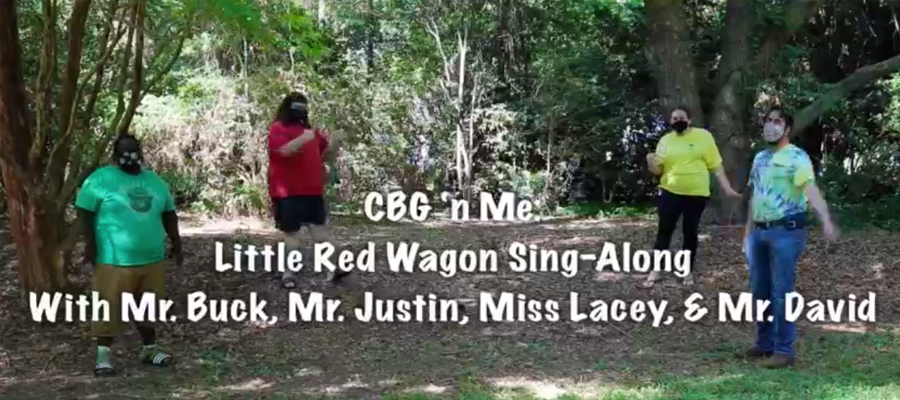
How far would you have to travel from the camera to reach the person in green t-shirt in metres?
5.19

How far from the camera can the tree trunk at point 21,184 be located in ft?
20.4

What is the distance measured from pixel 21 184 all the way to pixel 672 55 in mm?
6911

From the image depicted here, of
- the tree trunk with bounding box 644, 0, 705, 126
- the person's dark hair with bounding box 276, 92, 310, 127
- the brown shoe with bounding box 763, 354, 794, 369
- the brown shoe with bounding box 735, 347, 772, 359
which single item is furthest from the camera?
the tree trunk with bounding box 644, 0, 705, 126

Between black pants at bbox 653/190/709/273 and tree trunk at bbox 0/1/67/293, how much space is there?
4540mm

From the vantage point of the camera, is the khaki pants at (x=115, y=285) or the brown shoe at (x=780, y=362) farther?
the brown shoe at (x=780, y=362)

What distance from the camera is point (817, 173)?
12141 mm

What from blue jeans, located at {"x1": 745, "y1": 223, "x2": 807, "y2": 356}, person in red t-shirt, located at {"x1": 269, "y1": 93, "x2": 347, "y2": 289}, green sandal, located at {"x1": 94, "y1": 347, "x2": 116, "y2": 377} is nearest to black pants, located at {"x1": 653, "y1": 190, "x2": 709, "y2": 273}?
blue jeans, located at {"x1": 745, "y1": 223, "x2": 807, "y2": 356}

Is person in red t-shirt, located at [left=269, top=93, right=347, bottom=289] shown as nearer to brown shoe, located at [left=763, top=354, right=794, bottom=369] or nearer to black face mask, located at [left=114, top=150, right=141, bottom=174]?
black face mask, located at [left=114, top=150, right=141, bottom=174]

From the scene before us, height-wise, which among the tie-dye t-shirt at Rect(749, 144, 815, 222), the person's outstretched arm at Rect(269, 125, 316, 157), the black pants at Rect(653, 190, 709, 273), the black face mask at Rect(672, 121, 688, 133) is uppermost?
the black face mask at Rect(672, 121, 688, 133)

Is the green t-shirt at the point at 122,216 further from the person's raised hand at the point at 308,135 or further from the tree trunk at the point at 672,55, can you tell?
the tree trunk at the point at 672,55

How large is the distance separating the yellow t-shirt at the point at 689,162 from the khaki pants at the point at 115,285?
13.0ft

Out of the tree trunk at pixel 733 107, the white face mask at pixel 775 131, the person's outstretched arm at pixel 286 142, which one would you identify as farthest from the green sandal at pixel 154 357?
the tree trunk at pixel 733 107

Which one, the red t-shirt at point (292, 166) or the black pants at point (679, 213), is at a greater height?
the red t-shirt at point (292, 166)

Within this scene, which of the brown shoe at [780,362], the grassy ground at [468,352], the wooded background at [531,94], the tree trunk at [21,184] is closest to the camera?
the grassy ground at [468,352]
